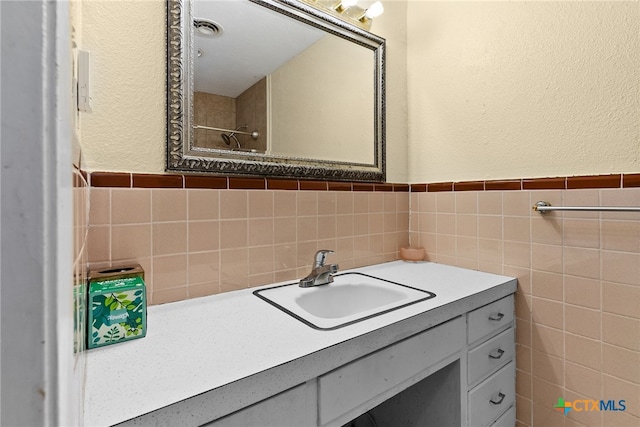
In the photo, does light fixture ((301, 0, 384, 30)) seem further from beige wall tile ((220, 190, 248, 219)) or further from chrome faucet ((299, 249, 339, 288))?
chrome faucet ((299, 249, 339, 288))

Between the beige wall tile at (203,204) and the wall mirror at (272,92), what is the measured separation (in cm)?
7

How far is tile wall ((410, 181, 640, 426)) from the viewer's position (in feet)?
3.17

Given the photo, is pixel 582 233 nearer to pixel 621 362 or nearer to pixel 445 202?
pixel 621 362

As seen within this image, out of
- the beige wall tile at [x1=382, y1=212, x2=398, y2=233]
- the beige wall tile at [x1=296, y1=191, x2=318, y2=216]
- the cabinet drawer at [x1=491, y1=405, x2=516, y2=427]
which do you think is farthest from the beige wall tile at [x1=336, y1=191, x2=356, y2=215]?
the cabinet drawer at [x1=491, y1=405, x2=516, y2=427]

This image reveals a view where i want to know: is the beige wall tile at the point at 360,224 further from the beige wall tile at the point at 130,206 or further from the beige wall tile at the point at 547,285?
the beige wall tile at the point at 130,206

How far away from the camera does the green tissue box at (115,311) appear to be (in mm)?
680

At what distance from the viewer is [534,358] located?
3.84 ft

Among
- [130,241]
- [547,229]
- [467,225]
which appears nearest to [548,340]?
[547,229]

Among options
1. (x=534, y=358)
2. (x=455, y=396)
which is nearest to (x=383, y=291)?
(x=455, y=396)

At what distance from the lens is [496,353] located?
3.68ft

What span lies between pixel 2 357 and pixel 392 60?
1687mm

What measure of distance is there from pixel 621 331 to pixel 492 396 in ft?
1.50

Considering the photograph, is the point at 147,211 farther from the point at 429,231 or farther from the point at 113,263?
the point at 429,231

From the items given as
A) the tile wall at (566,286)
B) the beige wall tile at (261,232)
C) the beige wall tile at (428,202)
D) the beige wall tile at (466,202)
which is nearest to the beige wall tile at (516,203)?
the tile wall at (566,286)
